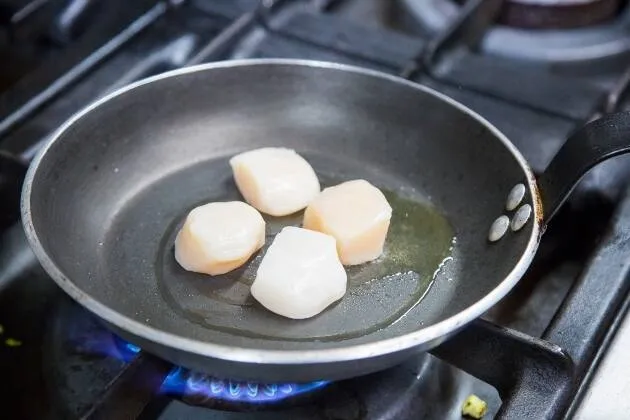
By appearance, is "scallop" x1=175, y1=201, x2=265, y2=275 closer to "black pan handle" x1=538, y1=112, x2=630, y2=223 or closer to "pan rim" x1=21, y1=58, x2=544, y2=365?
"pan rim" x1=21, y1=58, x2=544, y2=365

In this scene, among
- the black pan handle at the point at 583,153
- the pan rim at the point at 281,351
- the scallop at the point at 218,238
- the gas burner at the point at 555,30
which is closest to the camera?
the pan rim at the point at 281,351

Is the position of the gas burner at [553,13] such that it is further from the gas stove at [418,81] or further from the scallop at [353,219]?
the scallop at [353,219]

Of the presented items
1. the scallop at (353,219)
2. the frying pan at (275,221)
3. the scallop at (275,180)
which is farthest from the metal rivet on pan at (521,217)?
the scallop at (275,180)

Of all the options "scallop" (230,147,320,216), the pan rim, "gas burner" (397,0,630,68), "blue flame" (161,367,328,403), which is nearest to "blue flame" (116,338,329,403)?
"blue flame" (161,367,328,403)

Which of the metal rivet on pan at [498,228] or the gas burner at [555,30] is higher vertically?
the gas burner at [555,30]

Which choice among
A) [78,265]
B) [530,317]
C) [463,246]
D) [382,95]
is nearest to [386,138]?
[382,95]

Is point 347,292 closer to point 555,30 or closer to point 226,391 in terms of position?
point 226,391

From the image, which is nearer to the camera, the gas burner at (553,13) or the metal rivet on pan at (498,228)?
the metal rivet on pan at (498,228)

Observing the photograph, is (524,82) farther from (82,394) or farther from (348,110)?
(82,394)
